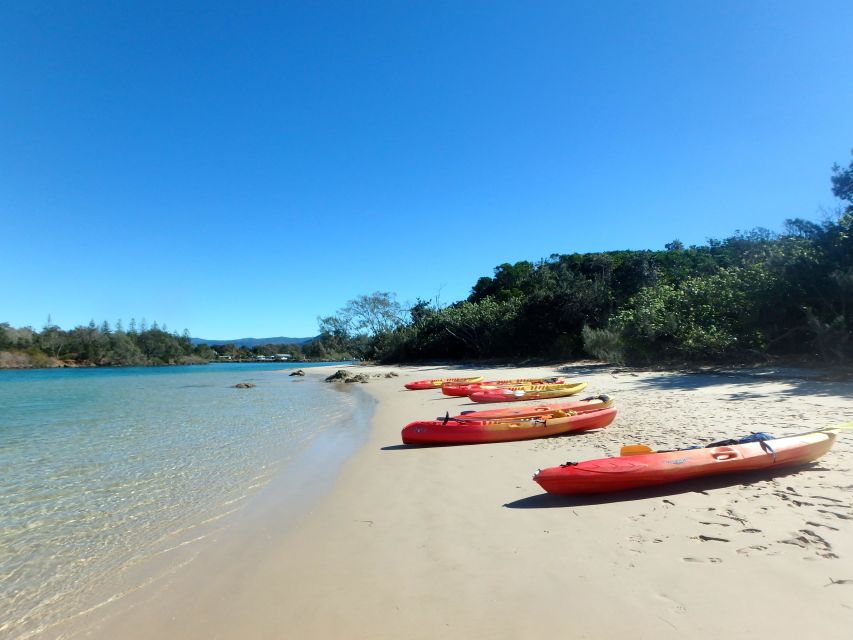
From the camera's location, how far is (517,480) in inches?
221

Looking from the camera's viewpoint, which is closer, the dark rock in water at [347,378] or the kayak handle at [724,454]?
the kayak handle at [724,454]

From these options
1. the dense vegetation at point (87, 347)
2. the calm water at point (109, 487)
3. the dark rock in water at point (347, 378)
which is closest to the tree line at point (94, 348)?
the dense vegetation at point (87, 347)

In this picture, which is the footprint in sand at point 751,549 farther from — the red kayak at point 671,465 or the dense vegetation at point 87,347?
the dense vegetation at point 87,347

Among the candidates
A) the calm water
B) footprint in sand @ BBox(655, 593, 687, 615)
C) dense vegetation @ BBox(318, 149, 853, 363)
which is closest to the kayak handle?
footprint in sand @ BBox(655, 593, 687, 615)

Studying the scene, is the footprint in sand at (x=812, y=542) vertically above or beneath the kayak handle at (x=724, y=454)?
beneath

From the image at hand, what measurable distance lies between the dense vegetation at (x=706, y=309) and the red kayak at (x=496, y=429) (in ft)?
33.8

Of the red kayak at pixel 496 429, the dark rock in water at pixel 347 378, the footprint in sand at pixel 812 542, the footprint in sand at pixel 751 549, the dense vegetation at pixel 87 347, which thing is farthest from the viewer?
the dense vegetation at pixel 87 347

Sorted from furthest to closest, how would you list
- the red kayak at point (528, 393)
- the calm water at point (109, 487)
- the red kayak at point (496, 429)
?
the red kayak at point (528, 393) < the red kayak at point (496, 429) < the calm water at point (109, 487)

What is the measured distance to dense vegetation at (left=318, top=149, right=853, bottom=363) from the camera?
553 inches

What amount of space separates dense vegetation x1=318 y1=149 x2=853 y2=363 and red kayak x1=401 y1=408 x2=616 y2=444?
10.3m

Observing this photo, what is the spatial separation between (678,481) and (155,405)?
18.1 metres

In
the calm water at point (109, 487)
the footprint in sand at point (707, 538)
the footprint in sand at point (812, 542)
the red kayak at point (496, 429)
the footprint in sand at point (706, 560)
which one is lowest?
the calm water at point (109, 487)

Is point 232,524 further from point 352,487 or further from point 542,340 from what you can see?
point 542,340

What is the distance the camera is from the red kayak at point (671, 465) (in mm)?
4590
